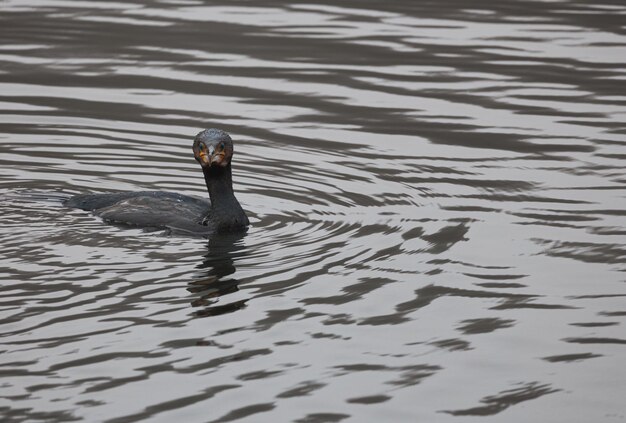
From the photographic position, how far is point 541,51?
62.4 ft

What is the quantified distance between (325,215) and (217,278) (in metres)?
2.21

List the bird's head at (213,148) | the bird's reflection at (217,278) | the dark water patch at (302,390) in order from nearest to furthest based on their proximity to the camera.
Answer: the dark water patch at (302,390) < the bird's reflection at (217,278) < the bird's head at (213,148)

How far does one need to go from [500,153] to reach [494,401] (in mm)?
6878

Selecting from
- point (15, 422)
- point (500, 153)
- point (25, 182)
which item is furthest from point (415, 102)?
point (15, 422)

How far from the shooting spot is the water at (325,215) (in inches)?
326

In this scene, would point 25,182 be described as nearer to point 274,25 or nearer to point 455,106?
point 455,106

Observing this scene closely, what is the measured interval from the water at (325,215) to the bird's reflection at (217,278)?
3 cm

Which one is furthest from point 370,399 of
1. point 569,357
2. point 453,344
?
point 569,357

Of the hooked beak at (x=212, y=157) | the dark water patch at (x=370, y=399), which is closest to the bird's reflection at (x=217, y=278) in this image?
the hooked beak at (x=212, y=157)

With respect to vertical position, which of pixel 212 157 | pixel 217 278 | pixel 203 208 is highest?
pixel 212 157

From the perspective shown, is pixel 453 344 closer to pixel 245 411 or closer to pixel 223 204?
pixel 245 411

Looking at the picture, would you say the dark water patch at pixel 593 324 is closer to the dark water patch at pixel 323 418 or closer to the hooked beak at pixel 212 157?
the dark water patch at pixel 323 418

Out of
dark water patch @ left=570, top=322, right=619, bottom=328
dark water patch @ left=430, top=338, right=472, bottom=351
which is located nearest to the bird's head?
dark water patch @ left=430, top=338, right=472, bottom=351

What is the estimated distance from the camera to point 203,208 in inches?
478
